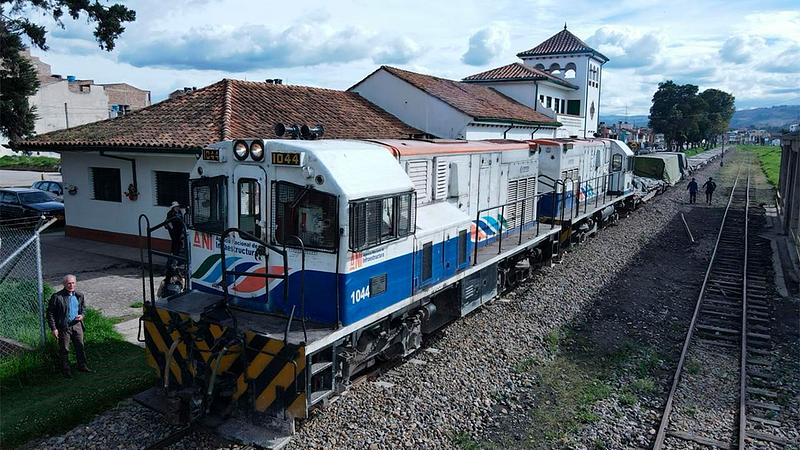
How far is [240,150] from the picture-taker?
23.7 feet

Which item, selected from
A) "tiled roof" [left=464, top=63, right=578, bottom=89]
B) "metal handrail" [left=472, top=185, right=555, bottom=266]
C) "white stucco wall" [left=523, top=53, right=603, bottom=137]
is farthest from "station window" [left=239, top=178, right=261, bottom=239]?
"white stucco wall" [left=523, top=53, right=603, bottom=137]

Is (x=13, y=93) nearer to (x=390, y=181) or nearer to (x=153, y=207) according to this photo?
(x=153, y=207)

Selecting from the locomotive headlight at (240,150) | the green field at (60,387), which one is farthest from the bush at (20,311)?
the locomotive headlight at (240,150)

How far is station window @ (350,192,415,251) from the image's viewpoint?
22.5ft

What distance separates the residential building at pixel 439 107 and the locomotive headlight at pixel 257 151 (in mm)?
16202

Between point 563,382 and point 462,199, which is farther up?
point 462,199

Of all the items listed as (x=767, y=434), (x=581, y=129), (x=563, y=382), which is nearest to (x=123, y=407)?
(x=563, y=382)

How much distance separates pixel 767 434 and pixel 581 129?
32444 mm

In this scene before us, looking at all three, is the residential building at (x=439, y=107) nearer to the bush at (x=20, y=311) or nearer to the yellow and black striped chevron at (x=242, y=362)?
the bush at (x=20, y=311)

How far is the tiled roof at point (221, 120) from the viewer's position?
15391 millimetres

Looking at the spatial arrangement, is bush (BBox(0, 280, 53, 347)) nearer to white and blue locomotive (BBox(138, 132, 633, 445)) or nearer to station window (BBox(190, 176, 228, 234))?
white and blue locomotive (BBox(138, 132, 633, 445))

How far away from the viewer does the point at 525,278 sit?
1420 cm

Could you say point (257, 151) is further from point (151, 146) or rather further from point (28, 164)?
point (28, 164)

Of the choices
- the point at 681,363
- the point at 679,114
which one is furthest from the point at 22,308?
the point at 679,114
